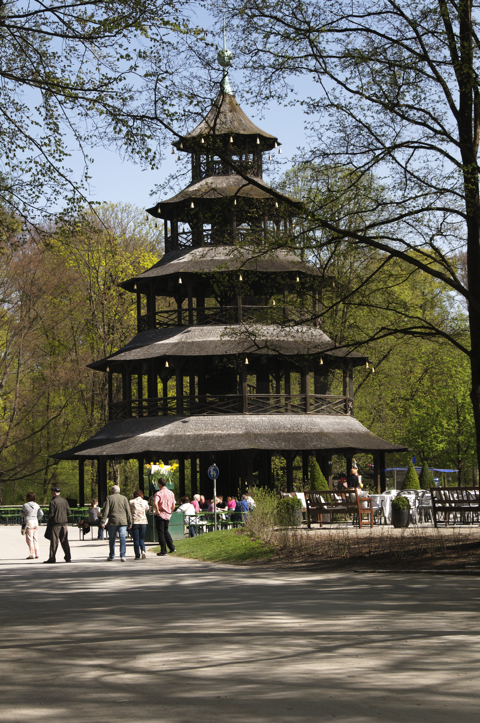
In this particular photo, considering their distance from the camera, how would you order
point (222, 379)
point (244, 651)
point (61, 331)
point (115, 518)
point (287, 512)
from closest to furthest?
point (244, 651)
point (115, 518)
point (287, 512)
point (222, 379)
point (61, 331)

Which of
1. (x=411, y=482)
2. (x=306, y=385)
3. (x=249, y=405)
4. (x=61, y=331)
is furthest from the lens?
(x=61, y=331)

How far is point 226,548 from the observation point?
66.7 ft

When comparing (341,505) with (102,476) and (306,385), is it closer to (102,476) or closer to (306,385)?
(306,385)

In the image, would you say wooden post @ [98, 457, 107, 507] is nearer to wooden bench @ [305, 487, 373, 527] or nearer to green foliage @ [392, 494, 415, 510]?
wooden bench @ [305, 487, 373, 527]

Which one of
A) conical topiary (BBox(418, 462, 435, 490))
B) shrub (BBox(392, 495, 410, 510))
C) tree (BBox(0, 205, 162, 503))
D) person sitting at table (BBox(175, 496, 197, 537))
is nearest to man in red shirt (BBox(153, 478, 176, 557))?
person sitting at table (BBox(175, 496, 197, 537))

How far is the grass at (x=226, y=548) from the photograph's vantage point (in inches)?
741

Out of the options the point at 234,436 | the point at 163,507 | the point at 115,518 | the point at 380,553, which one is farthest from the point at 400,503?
the point at 234,436

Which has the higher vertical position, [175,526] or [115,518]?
[115,518]

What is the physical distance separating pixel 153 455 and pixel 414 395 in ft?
72.7

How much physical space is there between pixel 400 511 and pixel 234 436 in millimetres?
10892

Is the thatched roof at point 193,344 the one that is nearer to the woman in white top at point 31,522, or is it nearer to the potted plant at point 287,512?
the potted plant at point 287,512

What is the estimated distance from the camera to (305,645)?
8172 mm

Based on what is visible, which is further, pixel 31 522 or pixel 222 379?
pixel 222 379

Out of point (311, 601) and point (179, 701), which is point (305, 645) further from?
point (311, 601)
